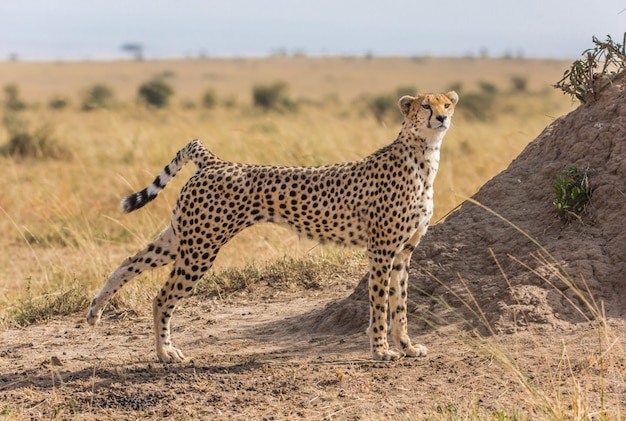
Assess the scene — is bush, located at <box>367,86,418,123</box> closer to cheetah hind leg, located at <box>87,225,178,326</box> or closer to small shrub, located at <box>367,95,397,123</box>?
small shrub, located at <box>367,95,397,123</box>

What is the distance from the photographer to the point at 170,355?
4.73 m

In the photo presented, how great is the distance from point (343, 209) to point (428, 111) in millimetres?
649

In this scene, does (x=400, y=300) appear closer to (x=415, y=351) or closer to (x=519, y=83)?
(x=415, y=351)

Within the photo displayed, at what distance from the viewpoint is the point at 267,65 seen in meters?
70.5

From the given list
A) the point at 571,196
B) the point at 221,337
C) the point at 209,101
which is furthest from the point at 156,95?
the point at 571,196

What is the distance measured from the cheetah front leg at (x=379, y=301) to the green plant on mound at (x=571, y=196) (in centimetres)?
107

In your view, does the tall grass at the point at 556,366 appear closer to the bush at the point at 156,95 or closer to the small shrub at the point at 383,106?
the small shrub at the point at 383,106

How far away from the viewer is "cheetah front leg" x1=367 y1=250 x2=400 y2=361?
447 centimetres

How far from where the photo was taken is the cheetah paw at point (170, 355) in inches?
186

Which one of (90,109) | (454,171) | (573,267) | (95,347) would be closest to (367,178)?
(573,267)

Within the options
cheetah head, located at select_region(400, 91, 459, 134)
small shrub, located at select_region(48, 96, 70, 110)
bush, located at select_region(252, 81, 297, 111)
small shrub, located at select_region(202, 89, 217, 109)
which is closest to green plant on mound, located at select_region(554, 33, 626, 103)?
cheetah head, located at select_region(400, 91, 459, 134)

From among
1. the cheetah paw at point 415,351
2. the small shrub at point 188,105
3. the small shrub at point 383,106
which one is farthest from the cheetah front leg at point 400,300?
the small shrub at point 188,105

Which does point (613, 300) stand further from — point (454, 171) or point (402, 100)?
point (454, 171)

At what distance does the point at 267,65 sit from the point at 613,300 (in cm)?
6712
